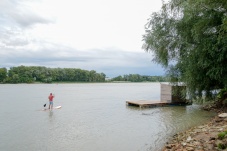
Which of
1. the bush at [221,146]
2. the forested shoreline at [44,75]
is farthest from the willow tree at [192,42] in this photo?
the forested shoreline at [44,75]

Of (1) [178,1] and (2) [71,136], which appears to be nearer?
(2) [71,136]

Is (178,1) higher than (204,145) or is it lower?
higher

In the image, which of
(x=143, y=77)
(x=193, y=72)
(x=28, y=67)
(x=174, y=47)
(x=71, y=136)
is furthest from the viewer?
(x=143, y=77)

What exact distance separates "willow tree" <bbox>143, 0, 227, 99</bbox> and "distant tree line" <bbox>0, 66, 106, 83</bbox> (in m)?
88.1

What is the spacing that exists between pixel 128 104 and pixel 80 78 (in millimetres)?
86997

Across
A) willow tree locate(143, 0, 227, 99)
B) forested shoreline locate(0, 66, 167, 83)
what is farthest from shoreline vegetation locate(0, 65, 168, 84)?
willow tree locate(143, 0, 227, 99)

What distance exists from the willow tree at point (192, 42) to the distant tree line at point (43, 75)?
88.1m

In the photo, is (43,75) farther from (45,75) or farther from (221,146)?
(221,146)

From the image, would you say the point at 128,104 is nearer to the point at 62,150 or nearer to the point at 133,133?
the point at 133,133

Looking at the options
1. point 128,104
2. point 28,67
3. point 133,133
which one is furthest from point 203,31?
point 28,67

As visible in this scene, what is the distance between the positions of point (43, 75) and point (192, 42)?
9608 centimetres

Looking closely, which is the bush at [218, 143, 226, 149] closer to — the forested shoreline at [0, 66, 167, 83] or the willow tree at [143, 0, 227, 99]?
the willow tree at [143, 0, 227, 99]

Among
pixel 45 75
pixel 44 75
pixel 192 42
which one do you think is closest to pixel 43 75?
pixel 44 75

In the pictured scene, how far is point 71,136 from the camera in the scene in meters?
12.3
